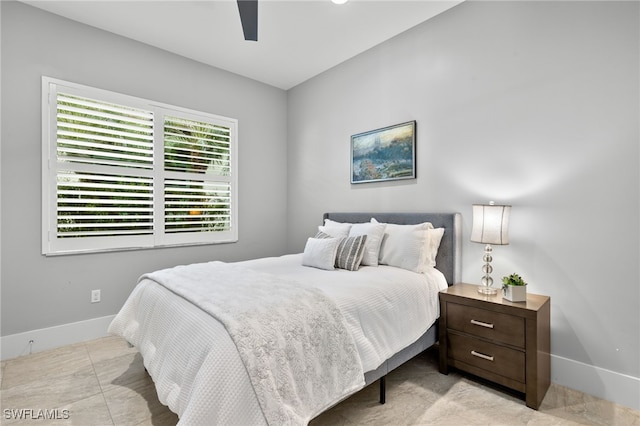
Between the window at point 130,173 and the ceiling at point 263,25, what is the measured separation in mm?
650

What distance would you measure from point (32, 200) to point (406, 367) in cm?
343

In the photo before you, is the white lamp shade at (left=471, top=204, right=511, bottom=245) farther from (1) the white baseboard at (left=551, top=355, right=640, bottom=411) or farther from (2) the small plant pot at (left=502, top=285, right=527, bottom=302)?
(1) the white baseboard at (left=551, top=355, right=640, bottom=411)

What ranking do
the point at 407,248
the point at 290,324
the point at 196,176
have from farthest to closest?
1. the point at 196,176
2. the point at 407,248
3. the point at 290,324

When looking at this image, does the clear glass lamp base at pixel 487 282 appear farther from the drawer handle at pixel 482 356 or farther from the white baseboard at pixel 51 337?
the white baseboard at pixel 51 337

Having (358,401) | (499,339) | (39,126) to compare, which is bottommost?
(358,401)

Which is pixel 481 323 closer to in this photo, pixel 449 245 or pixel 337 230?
pixel 449 245

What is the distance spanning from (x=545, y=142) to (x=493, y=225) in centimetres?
71

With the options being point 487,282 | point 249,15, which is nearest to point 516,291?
point 487,282

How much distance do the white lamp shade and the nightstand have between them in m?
0.40

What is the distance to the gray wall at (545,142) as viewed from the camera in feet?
6.47

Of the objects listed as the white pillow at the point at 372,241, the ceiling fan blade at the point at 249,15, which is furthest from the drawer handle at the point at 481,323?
the ceiling fan blade at the point at 249,15

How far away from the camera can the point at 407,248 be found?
8.40 ft

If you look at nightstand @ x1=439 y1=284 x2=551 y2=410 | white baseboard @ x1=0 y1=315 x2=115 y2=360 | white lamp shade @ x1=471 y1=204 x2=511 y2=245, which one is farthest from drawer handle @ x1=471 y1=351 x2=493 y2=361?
white baseboard @ x1=0 y1=315 x2=115 y2=360

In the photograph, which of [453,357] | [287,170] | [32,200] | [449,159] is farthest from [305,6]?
[453,357]
